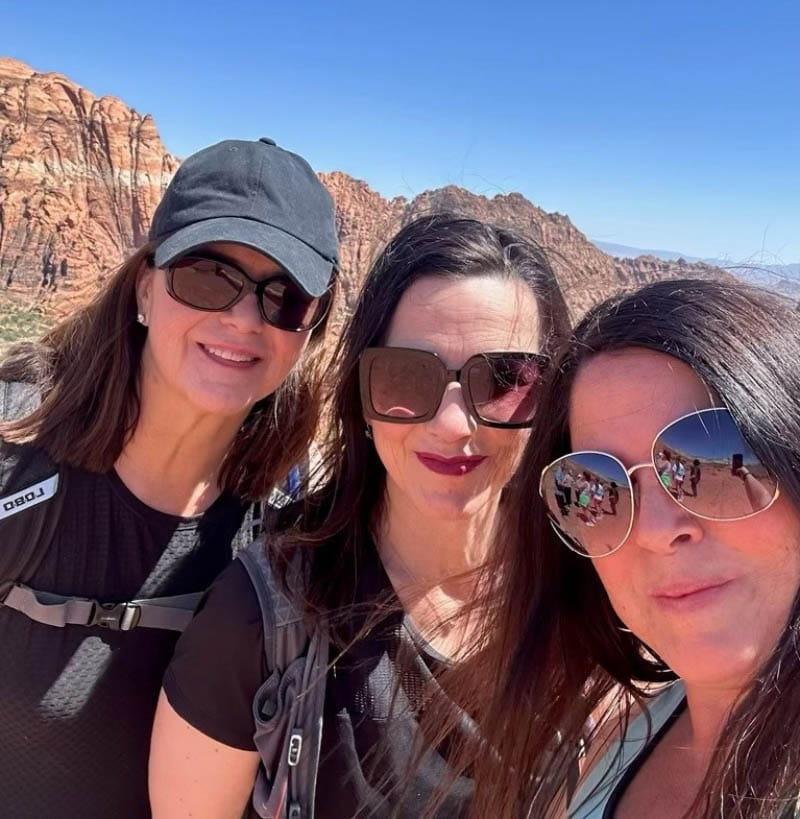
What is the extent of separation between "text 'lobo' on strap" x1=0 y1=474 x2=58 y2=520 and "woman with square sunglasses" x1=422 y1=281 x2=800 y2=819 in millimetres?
1084

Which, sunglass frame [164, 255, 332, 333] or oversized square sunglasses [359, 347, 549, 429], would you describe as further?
sunglass frame [164, 255, 332, 333]

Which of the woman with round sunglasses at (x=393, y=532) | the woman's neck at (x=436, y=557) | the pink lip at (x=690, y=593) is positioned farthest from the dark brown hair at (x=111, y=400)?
the pink lip at (x=690, y=593)

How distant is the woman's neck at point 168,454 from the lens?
195cm

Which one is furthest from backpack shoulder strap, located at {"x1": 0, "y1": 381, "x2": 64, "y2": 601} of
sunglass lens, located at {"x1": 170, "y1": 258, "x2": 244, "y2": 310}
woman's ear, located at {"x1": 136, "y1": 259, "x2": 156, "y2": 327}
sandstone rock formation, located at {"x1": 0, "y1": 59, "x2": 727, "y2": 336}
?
sandstone rock formation, located at {"x1": 0, "y1": 59, "x2": 727, "y2": 336}

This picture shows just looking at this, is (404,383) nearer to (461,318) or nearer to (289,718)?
(461,318)

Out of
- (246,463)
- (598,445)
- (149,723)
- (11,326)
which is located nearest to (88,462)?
(246,463)

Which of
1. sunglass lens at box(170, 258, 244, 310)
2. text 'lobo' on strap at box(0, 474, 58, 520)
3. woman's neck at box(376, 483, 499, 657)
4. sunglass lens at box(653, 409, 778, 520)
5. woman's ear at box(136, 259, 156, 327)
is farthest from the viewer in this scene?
woman's ear at box(136, 259, 156, 327)

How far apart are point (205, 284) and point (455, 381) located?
70cm

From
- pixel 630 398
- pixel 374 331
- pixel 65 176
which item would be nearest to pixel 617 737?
pixel 630 398

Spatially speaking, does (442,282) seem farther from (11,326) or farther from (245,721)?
(11,326)

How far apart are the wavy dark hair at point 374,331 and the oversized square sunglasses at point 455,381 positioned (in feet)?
0.34

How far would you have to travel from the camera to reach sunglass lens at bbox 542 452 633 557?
3.68 ft

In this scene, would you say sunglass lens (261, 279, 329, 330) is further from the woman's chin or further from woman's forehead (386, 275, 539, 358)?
the woman's chin

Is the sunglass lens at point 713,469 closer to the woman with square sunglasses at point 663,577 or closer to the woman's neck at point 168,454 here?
the woman with square sunglasses at point 663,577
